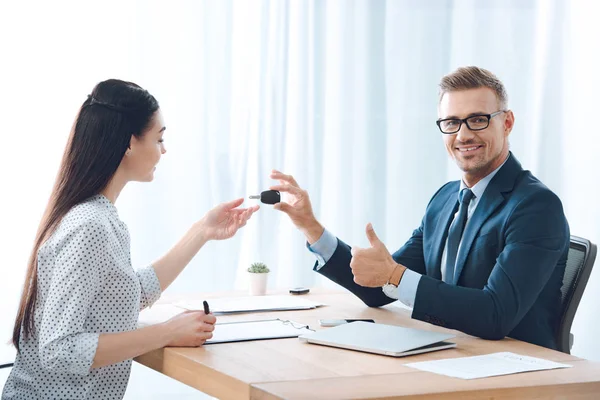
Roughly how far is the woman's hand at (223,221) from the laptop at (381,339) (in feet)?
1.66

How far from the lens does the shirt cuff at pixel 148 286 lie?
7.03 ft

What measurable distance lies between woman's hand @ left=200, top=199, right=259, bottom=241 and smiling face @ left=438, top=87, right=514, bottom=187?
1.99 ft

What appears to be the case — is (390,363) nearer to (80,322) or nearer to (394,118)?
(80,322)

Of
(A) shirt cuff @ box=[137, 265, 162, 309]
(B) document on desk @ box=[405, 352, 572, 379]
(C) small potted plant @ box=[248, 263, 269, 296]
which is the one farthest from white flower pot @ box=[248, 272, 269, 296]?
(B) document on desk @ box=[405, 352, 572, 379]

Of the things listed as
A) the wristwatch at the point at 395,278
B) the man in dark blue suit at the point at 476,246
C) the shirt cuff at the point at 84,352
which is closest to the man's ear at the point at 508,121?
the man in dark blue suit at the point at 476,246

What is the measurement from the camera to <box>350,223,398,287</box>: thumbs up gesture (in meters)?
1.98

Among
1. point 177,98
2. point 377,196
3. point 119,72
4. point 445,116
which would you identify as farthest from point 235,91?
point 445,116

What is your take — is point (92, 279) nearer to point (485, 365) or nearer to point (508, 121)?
point (485, 365)

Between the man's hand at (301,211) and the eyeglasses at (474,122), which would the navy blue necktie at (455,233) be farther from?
the man's hand at (301,211)

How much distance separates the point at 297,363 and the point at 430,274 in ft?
2.64

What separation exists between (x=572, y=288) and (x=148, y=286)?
1.11m

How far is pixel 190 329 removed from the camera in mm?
1808

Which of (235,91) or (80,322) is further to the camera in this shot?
(235,91)

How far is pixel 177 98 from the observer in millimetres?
3439
